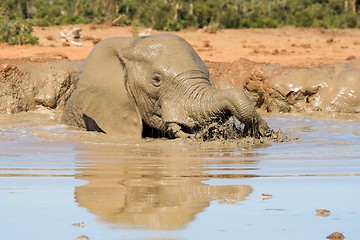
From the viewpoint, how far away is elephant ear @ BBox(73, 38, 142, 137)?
1219 centimetres

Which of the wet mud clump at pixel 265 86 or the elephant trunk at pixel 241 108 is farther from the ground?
the elephant trunk at pixel 241 108

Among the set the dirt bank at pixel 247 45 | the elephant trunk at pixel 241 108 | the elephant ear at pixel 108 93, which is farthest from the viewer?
the dirt bank at pixel 247 45

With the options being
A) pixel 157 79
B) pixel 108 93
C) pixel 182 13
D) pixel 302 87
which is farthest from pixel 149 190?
pixel 182 13

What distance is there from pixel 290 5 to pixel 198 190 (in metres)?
35.3

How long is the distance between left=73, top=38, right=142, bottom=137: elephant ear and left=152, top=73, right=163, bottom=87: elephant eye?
0.45 meters

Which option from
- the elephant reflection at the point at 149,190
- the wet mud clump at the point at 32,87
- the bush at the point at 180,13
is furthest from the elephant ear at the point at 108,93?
the bush at the point at 180,13

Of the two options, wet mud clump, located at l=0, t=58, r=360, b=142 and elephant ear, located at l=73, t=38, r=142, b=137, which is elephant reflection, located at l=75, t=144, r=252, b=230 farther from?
wet mud clump, located at l=0, t=58, r=360, b=142

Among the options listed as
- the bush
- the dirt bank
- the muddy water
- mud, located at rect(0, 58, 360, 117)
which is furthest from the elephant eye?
the bush

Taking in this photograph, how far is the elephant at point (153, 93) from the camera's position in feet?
37.2

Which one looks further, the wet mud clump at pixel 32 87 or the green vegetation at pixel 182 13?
the green vegetation at pixel 182 13

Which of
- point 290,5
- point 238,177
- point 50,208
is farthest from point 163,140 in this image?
point 290,5

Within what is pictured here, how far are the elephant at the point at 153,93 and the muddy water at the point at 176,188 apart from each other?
33 centimetres

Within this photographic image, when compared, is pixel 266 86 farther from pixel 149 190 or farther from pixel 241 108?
pixel 149 190

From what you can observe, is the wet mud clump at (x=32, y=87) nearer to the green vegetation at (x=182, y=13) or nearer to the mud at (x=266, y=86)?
the mud at (x=266, y=86)
